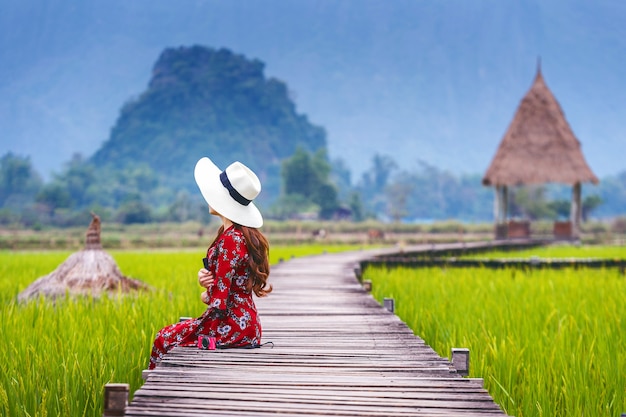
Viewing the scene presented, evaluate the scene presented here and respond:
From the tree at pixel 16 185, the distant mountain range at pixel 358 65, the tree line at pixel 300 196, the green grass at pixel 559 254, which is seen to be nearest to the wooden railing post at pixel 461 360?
the green grass at pixel 559 254

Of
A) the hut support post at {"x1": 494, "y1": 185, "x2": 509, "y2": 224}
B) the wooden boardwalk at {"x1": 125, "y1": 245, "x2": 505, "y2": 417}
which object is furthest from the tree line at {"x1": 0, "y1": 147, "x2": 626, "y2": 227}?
the wooden boardwalk at {"x1": 125, "y1": 245, "x2": 505, "y2": 417}

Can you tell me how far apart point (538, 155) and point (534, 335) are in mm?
18955

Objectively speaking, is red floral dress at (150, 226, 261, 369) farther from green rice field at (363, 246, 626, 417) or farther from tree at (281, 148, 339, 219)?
tree at (281, 148, 339, 219)

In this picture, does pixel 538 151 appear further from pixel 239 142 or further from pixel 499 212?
pixel 239 142

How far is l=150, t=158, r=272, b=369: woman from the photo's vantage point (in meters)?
3.44

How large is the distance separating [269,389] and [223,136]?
102 metres

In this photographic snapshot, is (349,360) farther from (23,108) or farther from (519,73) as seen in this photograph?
(519,73)

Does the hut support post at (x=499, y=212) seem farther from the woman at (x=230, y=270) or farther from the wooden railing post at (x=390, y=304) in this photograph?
the woman at (x=230, y=270)

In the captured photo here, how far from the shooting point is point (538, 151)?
22.6m

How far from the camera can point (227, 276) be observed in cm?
342

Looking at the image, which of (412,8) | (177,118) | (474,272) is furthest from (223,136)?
(474,272)

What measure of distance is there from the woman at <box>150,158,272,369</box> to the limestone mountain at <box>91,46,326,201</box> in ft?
314

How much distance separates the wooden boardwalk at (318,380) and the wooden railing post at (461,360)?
0.07m

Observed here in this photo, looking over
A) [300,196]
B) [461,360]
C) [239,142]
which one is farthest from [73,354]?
[239,142]
